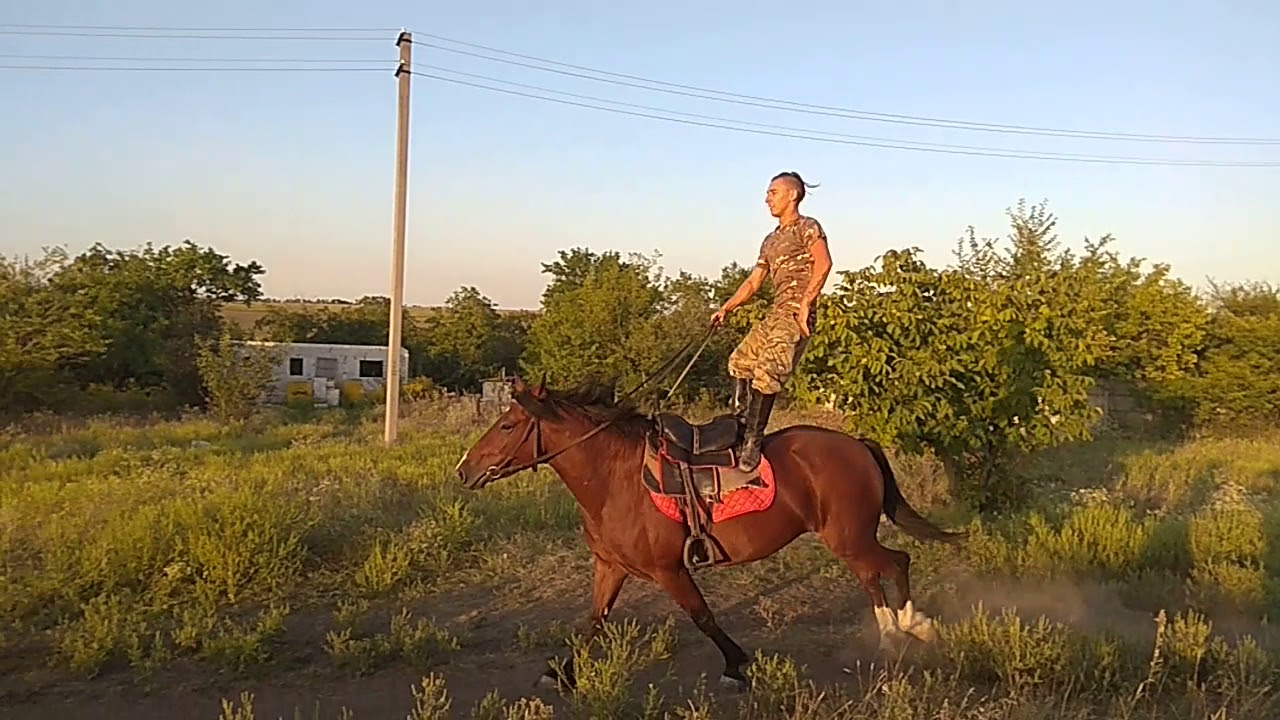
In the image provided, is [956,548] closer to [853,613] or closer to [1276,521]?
[853,613]

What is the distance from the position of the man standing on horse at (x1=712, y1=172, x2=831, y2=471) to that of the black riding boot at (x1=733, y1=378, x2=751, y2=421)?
0.04 m

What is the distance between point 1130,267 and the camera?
91.6ft

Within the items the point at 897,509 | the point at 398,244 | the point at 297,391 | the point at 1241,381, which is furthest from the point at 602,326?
the point at 897,509

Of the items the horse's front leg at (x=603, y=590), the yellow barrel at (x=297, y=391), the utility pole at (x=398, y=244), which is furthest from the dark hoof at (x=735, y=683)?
the yellow barrel at (x=297, y=391)

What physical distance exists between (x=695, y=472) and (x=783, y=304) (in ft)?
3.85

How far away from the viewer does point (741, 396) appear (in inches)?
245

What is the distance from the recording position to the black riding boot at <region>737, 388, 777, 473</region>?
226 inches

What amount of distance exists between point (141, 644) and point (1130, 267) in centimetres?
2800

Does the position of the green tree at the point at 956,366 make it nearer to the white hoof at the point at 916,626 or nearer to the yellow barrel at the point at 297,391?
the white hoof at the point at 916,626

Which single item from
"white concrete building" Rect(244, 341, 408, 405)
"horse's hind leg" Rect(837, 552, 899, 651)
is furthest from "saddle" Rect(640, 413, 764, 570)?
"white concrete building" Rect(244, 341, 408, 405)

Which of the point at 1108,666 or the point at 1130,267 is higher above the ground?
the point at 1130,267

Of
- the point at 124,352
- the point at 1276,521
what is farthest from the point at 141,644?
the point at 124,352

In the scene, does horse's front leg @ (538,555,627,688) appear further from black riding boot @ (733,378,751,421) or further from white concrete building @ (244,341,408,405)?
white concrete building @ (244,341,408,405)

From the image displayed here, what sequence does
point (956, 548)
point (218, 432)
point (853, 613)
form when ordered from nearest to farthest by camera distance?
1. point (853, 613)
2. point (956, 548)
3. point (218, 432)
